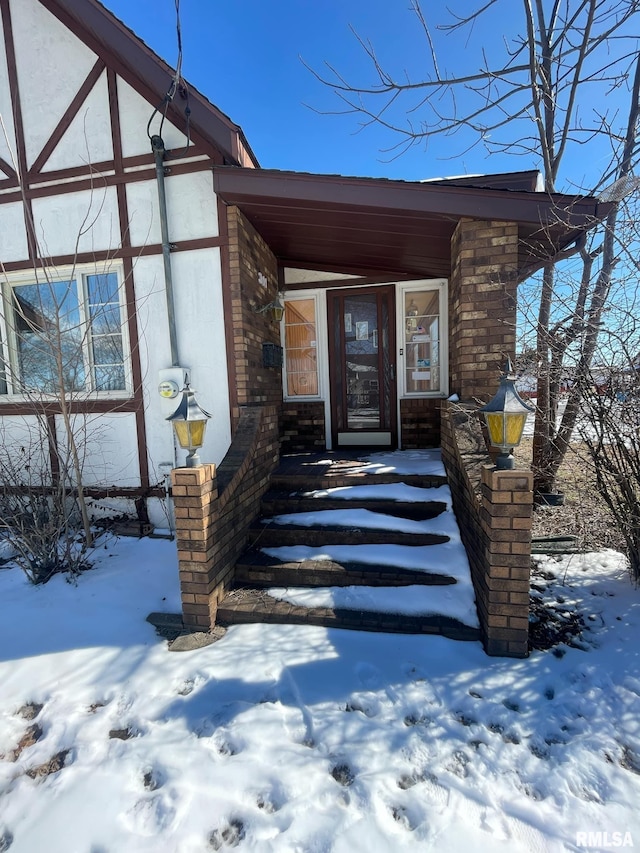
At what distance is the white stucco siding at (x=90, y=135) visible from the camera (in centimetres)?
402

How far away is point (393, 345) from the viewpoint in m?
5.21

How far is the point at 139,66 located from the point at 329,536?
15.5ft

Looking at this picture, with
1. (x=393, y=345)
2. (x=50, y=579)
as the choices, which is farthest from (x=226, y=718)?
(x=393, y=345)

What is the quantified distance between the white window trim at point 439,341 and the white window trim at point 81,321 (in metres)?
3.35

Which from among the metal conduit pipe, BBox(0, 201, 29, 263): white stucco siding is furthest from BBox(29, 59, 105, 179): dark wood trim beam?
the metal conduit pipe

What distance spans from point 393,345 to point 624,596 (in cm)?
360

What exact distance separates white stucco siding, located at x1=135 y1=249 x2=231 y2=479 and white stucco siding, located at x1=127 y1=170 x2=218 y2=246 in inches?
8.6

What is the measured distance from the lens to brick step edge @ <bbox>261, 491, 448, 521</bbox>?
3.30 meters

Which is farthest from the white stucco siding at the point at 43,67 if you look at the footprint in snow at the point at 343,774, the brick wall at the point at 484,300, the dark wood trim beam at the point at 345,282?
the footprint in snow at the point at 343,774

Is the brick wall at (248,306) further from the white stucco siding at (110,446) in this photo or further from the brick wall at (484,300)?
the brick wall at (484,300)

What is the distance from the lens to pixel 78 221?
4152mm

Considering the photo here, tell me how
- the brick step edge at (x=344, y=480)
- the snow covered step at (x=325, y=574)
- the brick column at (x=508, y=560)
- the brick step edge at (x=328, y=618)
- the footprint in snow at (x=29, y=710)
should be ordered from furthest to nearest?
1. the brick step edge at (x=344, y=480)
2. the snow covered step at (x=325, y=574)
3. the brick step edge at (x=328, y=618)
4. the brick column at (x=508, y=560)
5. the footprint in snow at (x=29, y=710)

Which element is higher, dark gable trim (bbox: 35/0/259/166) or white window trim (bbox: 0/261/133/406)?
dark gable trim (bbox: 35/0/259/166)

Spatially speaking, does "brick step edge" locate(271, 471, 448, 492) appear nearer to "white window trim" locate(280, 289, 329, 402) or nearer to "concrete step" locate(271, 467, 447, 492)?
"concrete step" locate(271, 467, 447, 492)
